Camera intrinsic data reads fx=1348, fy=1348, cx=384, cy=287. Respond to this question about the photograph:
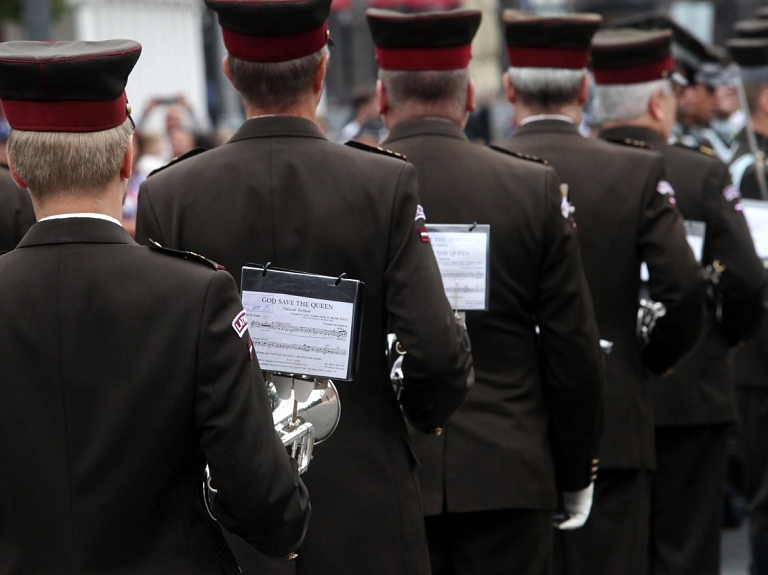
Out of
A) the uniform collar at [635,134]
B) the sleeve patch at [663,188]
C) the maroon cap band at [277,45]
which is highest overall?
the maroon cap band at [277,45]

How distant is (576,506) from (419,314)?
128cm

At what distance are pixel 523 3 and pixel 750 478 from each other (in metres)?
26.3

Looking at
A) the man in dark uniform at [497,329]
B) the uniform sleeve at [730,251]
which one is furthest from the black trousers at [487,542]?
the uniform sleeve at [730,251]

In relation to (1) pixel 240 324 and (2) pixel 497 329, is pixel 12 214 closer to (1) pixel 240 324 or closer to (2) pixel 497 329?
(2) pixel 497 329

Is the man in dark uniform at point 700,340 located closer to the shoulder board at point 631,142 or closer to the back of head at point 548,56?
the shoulder board at point 631,142

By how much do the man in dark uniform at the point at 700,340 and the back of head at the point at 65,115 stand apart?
2.77m

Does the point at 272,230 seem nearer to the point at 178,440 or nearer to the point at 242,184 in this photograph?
the point at 242,184

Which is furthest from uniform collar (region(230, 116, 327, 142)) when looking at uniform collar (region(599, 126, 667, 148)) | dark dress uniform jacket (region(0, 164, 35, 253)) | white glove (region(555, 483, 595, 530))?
uniform collar (region(599, 126, 667, 148))

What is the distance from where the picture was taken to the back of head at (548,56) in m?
4.17

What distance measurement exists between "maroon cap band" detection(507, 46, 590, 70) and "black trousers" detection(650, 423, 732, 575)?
1432 millimetres

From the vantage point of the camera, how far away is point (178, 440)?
2250 millimetres

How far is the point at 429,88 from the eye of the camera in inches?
145

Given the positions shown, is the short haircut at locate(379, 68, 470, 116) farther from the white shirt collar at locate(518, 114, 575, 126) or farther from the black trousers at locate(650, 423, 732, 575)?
the black trousers at locate(650, 423, 732, 575)

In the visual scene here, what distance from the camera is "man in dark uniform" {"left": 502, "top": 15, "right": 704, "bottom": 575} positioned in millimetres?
4184
